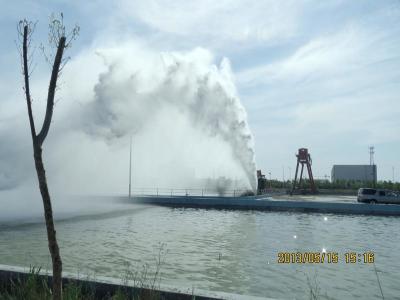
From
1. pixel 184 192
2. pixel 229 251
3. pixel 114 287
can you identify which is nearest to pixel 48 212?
pixel 114 287

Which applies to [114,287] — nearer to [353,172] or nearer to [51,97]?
[51,97]

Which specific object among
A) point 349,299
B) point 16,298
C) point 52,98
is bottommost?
point 349,299

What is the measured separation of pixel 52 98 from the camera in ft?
16.4

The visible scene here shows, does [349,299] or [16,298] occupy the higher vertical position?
[16,298]

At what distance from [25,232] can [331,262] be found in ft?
47.5

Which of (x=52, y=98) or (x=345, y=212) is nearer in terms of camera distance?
(x=52, y=98)

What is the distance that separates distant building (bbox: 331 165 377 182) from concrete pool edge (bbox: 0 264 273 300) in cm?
10416

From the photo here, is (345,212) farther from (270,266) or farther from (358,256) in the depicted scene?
(270,266)

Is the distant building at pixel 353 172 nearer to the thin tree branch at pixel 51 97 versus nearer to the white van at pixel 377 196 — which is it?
the white van at pixel 377 196

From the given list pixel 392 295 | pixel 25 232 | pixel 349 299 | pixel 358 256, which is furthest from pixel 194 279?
pixel 25 232

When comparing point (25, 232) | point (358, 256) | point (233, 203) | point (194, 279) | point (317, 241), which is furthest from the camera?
point (233, 203)

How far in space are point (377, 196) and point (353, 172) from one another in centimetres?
6934
